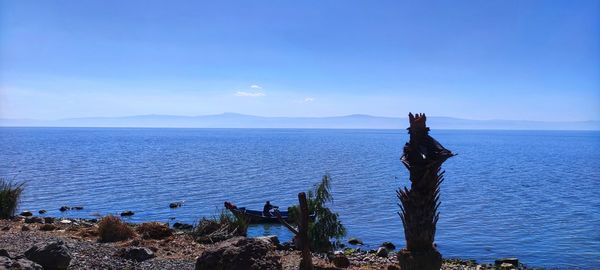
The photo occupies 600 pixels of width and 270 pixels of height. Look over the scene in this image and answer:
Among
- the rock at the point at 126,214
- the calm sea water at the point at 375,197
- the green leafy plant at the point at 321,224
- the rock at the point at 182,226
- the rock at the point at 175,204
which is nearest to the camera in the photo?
the green leafy plant at the point at 321,224

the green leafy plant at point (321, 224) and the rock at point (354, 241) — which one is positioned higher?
the green leafy plant at point (321, 224)

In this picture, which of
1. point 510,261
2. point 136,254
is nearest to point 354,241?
point 510,261

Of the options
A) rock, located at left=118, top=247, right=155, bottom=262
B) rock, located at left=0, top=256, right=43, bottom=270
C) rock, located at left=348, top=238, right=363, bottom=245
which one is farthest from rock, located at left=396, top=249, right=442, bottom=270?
rock, located at left=348, top=238, right=363, bottom=245

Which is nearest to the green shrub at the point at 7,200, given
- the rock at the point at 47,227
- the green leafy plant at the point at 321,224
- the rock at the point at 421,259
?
the rock at the point at 47,227

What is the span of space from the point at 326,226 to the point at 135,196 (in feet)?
107

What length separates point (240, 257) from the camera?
1285 centimetres

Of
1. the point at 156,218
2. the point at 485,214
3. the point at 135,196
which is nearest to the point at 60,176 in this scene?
the point at 135,196

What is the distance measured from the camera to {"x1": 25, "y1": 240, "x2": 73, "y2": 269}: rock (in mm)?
13654

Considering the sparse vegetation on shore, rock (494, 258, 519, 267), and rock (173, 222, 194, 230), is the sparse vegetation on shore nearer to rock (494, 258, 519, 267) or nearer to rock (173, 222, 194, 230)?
rock (173, 222, 194, 230)

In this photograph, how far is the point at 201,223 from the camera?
25.5 metres

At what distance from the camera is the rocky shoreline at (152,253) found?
43.1ft

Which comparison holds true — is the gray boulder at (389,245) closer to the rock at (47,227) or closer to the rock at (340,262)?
the rock at (340,262)

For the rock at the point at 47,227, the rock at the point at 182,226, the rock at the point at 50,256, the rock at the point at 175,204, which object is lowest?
the rock at the point at 175,204

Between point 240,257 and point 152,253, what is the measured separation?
250 inches
